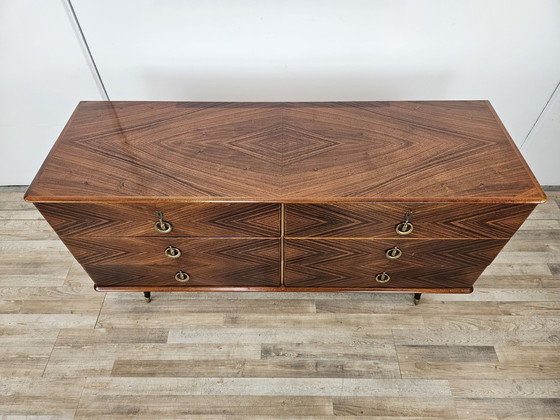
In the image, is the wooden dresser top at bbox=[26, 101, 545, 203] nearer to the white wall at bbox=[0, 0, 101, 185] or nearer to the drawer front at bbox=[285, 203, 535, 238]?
the drawer front at bbox=[285, 203, 535, 238]

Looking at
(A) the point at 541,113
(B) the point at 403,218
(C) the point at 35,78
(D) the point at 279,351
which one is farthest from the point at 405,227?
(C) the point at 35,78

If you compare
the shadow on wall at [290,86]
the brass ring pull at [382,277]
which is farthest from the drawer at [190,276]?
the shadow on wall at [290,86]

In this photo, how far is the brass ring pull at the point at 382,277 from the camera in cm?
111

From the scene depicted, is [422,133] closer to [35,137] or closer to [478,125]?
[478,125]

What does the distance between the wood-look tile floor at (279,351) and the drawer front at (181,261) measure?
178 mm

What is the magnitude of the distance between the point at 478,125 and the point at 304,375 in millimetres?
862

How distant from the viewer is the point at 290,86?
1.24 metres

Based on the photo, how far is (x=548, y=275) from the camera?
4.45 ft

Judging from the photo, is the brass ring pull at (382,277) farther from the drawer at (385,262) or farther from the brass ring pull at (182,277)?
the brass ring pull at (182,277)

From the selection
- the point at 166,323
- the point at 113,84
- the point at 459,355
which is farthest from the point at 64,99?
the point at 459,355

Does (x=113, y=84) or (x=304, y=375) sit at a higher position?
(x=113, y=84)

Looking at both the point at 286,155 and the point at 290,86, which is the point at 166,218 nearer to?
the point at 286,155

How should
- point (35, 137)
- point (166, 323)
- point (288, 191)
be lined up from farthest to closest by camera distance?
point (35, 137) < point (166, 323) < point (288, 191)

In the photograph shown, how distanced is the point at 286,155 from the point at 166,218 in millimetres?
328
